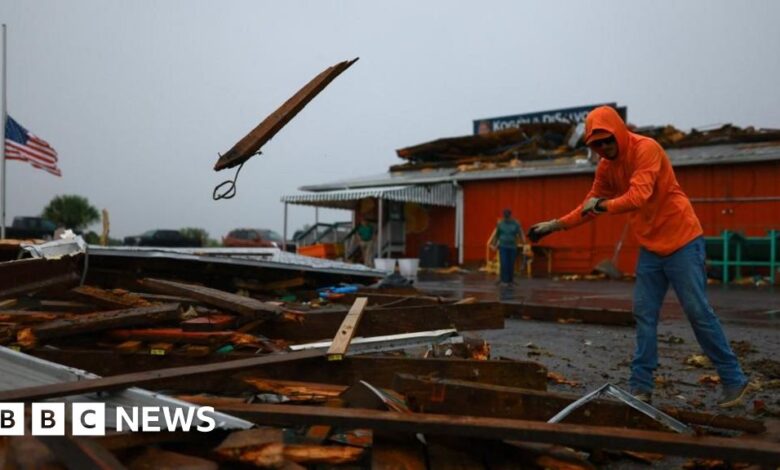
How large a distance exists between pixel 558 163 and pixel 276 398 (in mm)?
19185

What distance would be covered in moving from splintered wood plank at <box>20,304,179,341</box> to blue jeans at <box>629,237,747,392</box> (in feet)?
10.4

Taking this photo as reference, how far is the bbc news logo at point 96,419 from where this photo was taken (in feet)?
7.71

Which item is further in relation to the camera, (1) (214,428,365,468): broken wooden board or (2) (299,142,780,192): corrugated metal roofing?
(2) (299,142,780,192): corrugated metal roofing

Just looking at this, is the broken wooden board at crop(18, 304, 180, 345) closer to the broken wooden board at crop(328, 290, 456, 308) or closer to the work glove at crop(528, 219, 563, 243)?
the broken wooden board at crop(328, 290, 456, 308)

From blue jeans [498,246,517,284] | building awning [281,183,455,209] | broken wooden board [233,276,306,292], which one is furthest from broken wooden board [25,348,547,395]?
building awning [281,183,455,209]

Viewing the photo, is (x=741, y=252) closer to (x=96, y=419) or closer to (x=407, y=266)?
(x=407, y=266)

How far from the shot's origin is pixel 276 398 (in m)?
3.27

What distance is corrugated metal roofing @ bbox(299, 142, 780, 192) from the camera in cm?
1730

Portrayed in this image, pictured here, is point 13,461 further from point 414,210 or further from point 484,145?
point 484,145

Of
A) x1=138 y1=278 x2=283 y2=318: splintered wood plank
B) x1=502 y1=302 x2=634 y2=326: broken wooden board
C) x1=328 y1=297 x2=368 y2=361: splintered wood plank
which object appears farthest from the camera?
x1=502 y1=302 x2=634 y2=326: broken wooden board

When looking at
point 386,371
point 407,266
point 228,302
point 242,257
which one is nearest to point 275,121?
point 228,302

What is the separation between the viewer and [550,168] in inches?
813

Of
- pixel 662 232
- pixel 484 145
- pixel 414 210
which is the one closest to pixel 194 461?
pixel 662 232

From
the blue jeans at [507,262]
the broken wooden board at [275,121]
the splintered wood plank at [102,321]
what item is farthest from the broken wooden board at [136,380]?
the blue jeans at [507,262]
